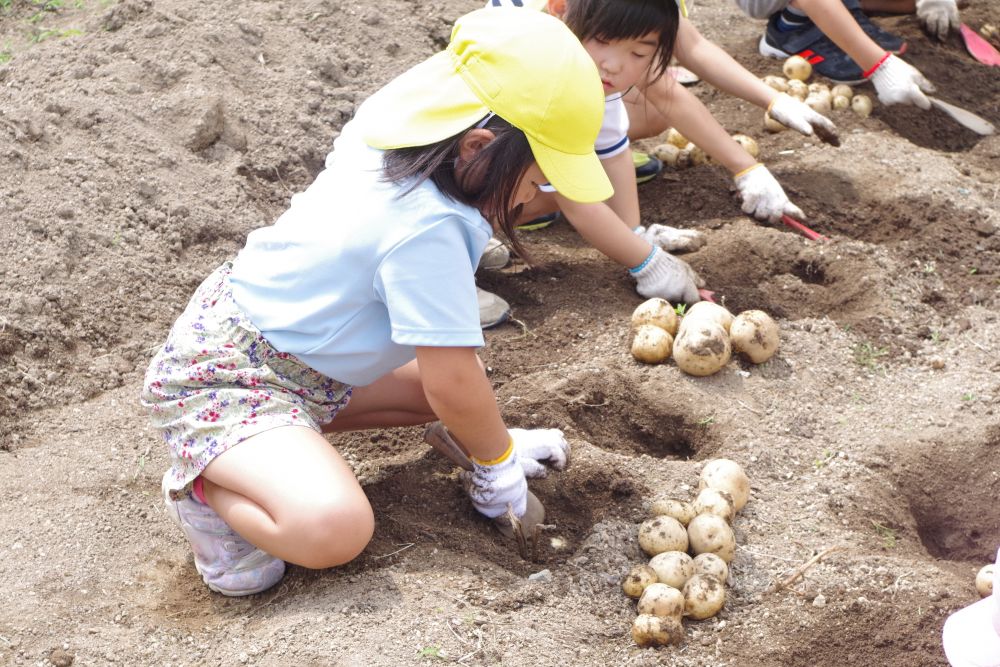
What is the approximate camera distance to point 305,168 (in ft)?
13.0

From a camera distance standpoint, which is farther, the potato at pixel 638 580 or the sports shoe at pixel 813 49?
the sports shoe at pixel 813 49

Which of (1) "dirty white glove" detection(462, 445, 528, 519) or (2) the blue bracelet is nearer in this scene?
(1) "dirty white glove" detection(462, 445, 528, 519)

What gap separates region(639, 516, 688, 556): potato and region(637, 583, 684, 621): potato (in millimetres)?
165

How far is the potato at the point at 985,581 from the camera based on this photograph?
7.86 ft

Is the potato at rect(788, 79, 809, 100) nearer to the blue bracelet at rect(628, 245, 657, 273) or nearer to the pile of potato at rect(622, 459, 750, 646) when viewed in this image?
the blue bracelet at rect(628, 245, 657, 273)

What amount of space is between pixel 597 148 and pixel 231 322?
1.63 m

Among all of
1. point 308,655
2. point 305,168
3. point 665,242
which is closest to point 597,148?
point 665,242

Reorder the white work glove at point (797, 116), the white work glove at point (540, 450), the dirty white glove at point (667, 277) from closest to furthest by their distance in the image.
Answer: the white work glove at point (540, 450), the dirty white glove at point (667, 277), the white work glove at point (797, 116)

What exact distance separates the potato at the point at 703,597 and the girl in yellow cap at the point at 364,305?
0.46 metres

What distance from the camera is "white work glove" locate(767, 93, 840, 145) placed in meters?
4.08

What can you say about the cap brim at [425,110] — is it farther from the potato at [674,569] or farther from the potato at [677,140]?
the potato at [677,140]

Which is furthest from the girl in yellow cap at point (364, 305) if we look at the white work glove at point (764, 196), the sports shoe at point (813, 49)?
the sports shoe at point (813, 49)

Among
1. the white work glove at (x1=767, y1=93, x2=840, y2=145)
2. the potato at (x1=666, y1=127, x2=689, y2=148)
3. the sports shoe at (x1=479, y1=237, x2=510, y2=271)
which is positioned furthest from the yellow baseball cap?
the potato at (x1=666, y1=127, x2=689, y2=148)

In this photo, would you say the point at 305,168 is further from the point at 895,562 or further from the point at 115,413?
the point at 895,562
